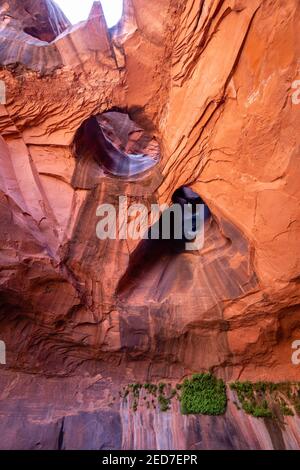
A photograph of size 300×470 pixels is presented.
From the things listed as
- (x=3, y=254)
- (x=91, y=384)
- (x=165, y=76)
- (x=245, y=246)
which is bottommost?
(x=91, y=384)

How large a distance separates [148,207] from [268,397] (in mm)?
6003

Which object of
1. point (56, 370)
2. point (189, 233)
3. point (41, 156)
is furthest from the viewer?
point (189, 233)

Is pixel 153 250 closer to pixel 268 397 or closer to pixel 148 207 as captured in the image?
pixel 148 207

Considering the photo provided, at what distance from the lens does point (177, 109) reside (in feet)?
20.2

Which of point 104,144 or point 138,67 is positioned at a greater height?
point 104,144

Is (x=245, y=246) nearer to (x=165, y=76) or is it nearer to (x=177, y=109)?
(x=177, y=109)

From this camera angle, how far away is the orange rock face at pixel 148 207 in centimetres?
546

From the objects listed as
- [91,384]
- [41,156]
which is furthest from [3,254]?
[91,384]

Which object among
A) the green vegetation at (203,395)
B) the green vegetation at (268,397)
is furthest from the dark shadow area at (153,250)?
the green vegetation at (268,397)

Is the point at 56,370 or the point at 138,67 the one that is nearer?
the point at 138,67

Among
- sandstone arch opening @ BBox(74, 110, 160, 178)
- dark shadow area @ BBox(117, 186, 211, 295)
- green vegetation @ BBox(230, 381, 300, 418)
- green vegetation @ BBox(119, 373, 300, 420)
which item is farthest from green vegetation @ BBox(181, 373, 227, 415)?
sandstone arch opening @ BBox(74, 110, 160, 178)

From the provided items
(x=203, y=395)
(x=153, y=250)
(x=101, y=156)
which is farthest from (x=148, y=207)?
(x=203, y=395)

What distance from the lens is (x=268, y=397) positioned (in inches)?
281

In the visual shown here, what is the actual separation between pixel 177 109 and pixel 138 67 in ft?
4.25
